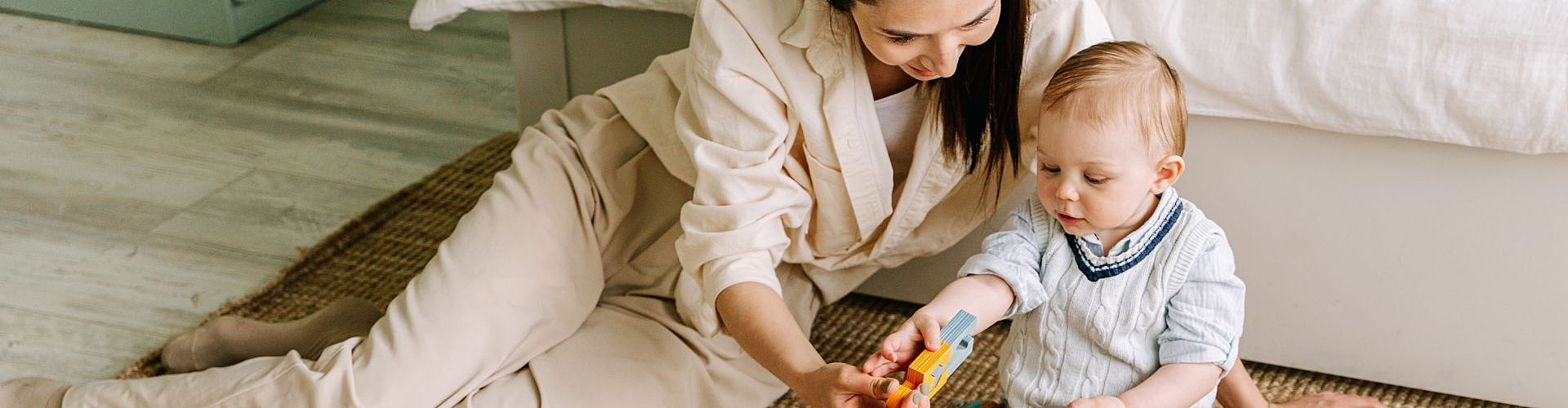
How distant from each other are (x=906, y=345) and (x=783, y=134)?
0.23 meters

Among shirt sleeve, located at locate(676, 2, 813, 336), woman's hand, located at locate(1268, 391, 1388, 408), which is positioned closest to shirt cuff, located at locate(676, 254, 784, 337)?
shirt sleeve, located at locate(676, 2, 813, 336)

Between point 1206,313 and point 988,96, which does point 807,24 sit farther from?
point 1206,313

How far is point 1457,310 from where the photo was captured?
3.89ft

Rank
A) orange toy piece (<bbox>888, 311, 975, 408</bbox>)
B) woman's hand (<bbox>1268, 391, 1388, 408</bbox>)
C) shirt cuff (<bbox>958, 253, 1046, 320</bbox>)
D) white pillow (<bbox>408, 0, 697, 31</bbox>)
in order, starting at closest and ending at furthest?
orange toy piece (<bbox>888, 311, 975, 408</bbox>) → shirt cuff (<bbox>958, 253, 1046, 320</bbox>) → woman's hand (<bbox>1268, 391, 1388, 408</bbox>) → white pillow (<bbox>408, 0, 697, 31</bbox>)

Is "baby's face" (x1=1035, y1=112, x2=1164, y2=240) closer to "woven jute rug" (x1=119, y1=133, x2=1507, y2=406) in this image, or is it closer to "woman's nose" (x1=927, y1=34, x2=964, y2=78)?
"woman's nose" (x1=927, y1=34, x2=964, y2=78)

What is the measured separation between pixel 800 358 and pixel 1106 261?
0.24 m

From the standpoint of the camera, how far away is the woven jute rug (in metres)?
1.28

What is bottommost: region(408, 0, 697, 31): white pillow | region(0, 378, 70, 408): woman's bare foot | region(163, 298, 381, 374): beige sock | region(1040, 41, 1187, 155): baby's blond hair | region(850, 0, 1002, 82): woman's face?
region(163, 298, 381, 374): beige sock

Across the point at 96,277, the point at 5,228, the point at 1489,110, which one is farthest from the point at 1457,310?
the point at 5,228

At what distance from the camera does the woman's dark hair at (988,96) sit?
0.99 metres

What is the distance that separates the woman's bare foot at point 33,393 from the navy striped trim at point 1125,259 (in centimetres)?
82

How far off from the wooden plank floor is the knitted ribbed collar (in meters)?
0.95

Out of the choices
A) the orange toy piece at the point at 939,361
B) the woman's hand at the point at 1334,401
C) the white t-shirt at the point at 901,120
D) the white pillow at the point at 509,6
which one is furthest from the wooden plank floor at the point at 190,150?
the woman's hand at the point at 1334,401

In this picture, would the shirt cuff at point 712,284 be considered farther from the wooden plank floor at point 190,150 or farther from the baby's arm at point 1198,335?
the wooden plank floor at point 190,150
